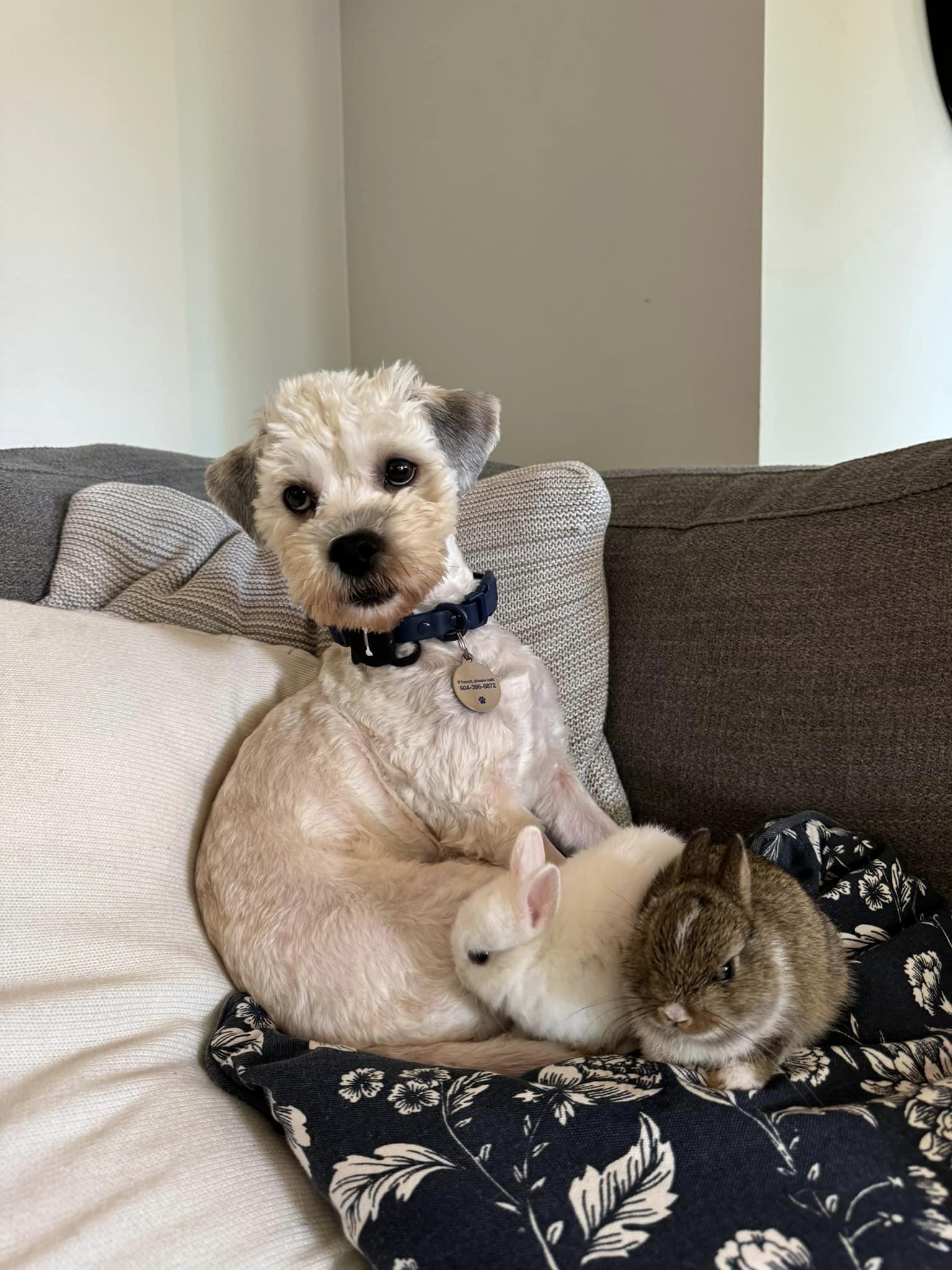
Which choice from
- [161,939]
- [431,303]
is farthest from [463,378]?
[161,939]

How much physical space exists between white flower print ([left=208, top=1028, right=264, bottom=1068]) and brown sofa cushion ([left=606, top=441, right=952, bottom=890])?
87 centimetres

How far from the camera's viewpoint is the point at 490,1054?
1086 millimetres

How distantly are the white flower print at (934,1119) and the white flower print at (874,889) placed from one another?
0.38m

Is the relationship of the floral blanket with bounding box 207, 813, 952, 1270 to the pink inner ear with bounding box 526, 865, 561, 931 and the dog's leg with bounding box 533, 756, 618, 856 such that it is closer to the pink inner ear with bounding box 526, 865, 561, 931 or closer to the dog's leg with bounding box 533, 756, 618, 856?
the pink inner ear with bounding box 526, 865, 561, 931

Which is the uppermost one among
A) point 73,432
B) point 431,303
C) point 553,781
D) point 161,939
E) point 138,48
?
point 138,48

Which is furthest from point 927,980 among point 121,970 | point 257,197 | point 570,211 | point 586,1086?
point 257,197

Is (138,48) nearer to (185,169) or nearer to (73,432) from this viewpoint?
(185,169)

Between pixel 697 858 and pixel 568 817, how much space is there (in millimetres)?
428

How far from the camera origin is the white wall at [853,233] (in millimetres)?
2502

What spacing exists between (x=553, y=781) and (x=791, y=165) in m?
2.14

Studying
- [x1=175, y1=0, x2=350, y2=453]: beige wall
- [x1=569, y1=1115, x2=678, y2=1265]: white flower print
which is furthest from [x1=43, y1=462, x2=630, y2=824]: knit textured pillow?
[x1=175, y1=0, x2=350, y2=453]: beige wall

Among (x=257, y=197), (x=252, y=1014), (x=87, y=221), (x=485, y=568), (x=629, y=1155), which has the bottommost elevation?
(x=252, y=1014)

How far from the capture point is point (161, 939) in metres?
1.23

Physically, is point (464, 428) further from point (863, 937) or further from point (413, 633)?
point (863, 937)
